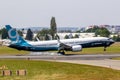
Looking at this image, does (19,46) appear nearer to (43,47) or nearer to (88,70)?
(43,47)

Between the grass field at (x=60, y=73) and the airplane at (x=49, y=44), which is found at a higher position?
the airplane at (x=49, y=44)

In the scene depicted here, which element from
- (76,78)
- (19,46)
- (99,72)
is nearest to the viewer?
(76,78)

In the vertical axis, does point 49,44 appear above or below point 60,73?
above

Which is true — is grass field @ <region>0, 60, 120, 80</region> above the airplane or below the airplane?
below

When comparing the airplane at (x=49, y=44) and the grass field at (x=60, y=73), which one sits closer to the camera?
the grass field at (x=60, y=73)

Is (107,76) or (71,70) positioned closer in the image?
(107,76)

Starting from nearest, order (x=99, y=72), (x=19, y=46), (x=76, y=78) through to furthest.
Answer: (x=76, y=78)
(x=99, y=72)
(x=19, y=46)

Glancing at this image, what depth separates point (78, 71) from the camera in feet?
126

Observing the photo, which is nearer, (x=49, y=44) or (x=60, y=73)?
(x=60, y=73)

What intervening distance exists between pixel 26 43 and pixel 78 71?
46.1 metres

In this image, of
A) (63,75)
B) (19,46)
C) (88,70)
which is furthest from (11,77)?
(19,46)

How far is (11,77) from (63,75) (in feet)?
15.3

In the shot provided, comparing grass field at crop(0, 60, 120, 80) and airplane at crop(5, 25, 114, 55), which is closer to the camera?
grass field at crop(0, 60, 120, 80)

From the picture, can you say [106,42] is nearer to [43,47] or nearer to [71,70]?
[43,47]
